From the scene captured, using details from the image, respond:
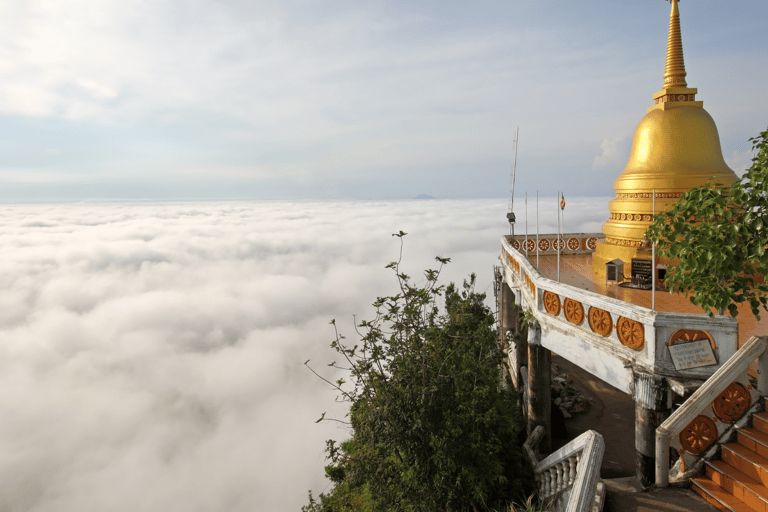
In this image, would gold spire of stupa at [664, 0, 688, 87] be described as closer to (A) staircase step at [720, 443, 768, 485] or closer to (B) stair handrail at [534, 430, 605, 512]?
(A) staircase step at [720, 443, 768, 485]

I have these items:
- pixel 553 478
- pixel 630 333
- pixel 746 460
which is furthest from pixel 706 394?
pixel 553 478

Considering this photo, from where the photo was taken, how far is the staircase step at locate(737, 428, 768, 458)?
7664mm

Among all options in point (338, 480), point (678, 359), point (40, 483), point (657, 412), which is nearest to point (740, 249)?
point (678, 359)

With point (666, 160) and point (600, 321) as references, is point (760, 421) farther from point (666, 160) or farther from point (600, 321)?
point (666, 160)

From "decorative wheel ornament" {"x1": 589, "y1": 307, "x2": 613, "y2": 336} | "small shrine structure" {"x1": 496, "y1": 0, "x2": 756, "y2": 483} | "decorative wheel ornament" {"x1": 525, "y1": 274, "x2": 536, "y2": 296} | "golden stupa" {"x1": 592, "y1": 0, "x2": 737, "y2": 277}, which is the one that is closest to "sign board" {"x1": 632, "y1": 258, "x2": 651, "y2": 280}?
"small shrine structure" {"x1": 496, "y1": 0, "x2": 756, "y2": 483}

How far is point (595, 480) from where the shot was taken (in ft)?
26.7

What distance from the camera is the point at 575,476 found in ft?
30.4

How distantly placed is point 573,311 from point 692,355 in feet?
9.38

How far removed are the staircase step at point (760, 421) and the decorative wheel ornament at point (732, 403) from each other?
0.19m

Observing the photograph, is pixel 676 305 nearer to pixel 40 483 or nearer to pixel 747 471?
pixel 747 471

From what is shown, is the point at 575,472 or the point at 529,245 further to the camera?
the point at 529,245

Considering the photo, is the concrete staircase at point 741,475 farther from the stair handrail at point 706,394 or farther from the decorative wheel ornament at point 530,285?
the decorative wheel ornament at point 530,285

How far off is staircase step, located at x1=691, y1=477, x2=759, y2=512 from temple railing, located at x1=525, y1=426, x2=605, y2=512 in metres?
1.51

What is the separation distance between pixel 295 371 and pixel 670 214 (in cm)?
13052
